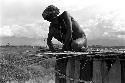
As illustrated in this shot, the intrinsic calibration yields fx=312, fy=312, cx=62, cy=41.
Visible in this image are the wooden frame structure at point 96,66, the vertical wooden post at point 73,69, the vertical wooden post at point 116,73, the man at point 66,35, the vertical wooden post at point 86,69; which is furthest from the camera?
the man at point 66,35

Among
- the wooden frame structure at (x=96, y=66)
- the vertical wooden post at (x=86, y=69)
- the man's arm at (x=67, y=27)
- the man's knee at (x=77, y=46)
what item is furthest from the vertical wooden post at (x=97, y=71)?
the man's arm at (x=67, y=27)

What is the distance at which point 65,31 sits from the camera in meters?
7.88

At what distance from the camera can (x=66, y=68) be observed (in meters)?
7.32

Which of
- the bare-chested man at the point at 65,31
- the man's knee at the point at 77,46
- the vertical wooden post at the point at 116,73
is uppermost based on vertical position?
the bare-chested man at the point at 65,31

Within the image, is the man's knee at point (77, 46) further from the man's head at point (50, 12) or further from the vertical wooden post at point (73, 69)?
the man's head at point (50, 12)

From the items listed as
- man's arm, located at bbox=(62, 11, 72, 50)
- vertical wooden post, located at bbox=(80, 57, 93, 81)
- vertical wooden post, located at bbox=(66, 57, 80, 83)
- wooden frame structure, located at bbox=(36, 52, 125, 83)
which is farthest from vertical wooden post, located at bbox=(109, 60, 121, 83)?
man's arm, located at bbox=(62, 11, 72, 50)

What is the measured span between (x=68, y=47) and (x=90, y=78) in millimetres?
1031

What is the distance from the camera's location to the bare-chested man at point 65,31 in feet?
24.2

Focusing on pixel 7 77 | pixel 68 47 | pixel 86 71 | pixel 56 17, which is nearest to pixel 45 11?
pixel 56 17

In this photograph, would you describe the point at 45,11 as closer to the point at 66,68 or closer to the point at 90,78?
the point at 66,68

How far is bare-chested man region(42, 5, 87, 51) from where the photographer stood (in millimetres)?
7363

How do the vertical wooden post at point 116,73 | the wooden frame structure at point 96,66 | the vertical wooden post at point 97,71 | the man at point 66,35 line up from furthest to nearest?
the man at point 66,35
the vertical wooden post at point 97,71
the vertical wooden post at point 116,73
the wooden frame structure at point 96,66

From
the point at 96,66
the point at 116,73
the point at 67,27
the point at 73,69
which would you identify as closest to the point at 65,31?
the point at 67,27

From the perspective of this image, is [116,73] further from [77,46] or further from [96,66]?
[77,46]
